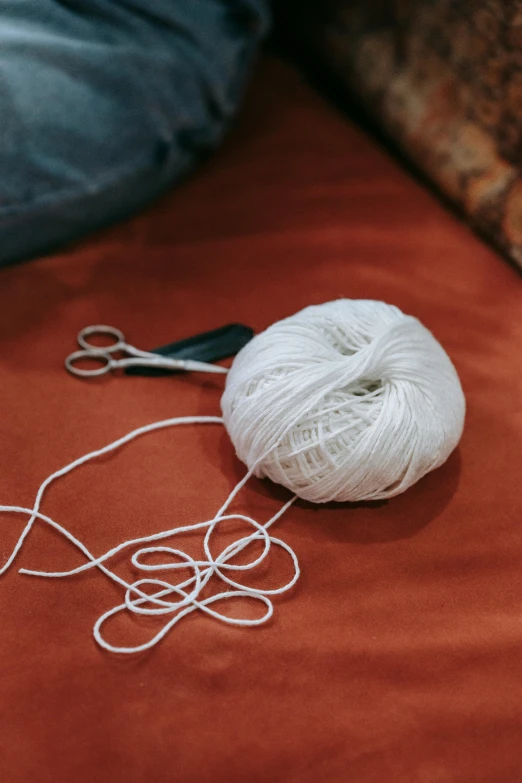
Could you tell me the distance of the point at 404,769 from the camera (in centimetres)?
51

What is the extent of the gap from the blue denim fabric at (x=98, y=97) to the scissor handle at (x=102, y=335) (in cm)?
15

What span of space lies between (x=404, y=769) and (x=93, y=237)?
0.69m

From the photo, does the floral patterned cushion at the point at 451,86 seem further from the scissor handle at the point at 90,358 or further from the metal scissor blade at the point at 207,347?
the scissor handle at the point at 90,358

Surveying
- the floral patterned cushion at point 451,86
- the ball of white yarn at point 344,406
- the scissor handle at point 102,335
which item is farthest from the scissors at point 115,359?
the floral patterned cushion at point 451,86

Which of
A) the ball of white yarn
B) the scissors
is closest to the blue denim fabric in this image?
the scissors

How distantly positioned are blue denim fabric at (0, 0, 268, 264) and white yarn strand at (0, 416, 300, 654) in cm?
36

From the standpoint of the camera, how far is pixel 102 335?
0.82 metres

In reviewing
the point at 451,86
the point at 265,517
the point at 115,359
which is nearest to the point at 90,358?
the point at 115,359

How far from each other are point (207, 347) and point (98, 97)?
0.33 m

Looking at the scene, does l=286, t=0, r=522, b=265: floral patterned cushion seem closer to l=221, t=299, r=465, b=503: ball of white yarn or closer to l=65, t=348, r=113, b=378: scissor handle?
l=221, t=299, r=465, b=503: ball of white yarn

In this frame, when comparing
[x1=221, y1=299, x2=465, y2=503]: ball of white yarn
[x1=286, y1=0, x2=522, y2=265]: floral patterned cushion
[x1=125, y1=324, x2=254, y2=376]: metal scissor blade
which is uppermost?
[x1=286, y1=0, x2=522, y2=265]: floral patterned cushion

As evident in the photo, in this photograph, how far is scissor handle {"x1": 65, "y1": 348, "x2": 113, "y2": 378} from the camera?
0.77 meters

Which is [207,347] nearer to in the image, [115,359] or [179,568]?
[115,359]

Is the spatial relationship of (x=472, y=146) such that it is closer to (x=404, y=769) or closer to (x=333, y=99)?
(x=333, y=99)
